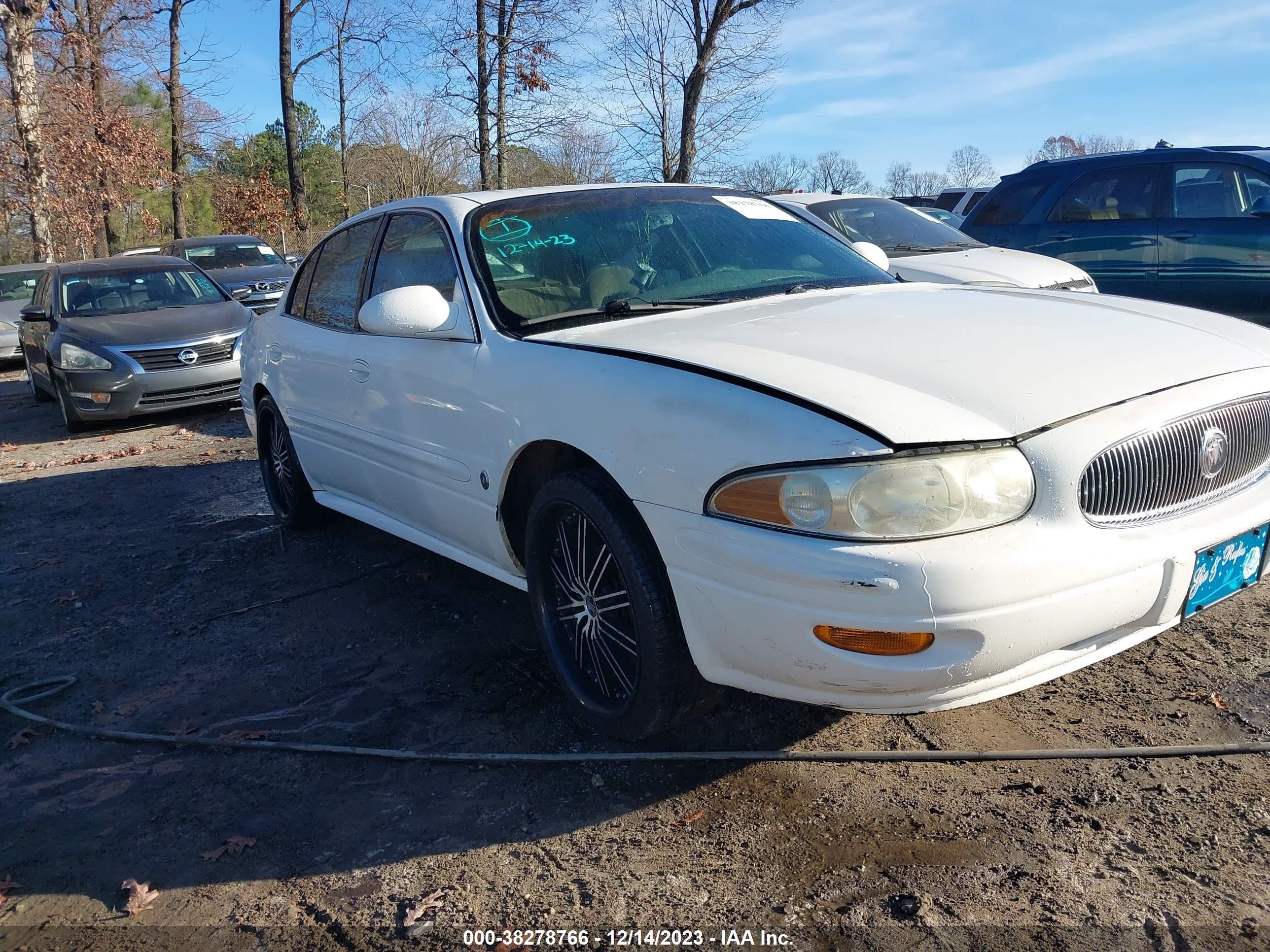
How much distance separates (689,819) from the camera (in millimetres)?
2668

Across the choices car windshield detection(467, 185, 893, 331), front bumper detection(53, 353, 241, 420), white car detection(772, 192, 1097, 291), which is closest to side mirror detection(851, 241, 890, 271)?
car windshield detection(467, 185, 893, 331)

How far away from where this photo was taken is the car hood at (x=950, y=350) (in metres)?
2.41

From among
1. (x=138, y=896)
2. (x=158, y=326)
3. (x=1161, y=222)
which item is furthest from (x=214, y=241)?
(x=138, y=896)

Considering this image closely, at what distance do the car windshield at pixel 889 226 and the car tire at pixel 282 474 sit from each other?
4825 millimetres

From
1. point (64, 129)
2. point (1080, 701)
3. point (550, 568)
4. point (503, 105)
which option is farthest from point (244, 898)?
point (64, 129)

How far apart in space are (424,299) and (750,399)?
1470 mm

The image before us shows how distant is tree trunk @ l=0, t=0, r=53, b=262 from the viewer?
65.5 ft

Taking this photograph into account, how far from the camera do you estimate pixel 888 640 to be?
7.59 ft

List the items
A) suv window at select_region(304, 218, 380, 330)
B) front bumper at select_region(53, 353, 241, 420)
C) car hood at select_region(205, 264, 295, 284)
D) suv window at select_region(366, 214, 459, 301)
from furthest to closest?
car hood at select_region(205, 264, 295, 284) → front bumper at select_region(53, 353, 241, 420) → suv window at select_region(304, 218, 380, 330) → suv window at select_region(366, 214, 459, 301)

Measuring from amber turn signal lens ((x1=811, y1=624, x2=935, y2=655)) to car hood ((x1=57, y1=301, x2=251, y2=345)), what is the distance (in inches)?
352

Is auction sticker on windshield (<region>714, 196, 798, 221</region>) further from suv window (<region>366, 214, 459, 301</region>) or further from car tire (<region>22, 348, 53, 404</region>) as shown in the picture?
car tire (<region>22, 348, 53, 404</region>)

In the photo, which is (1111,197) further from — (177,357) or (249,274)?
(249,274)

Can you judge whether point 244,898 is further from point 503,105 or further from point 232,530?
point 503,105

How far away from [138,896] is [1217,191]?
8.91 meters
